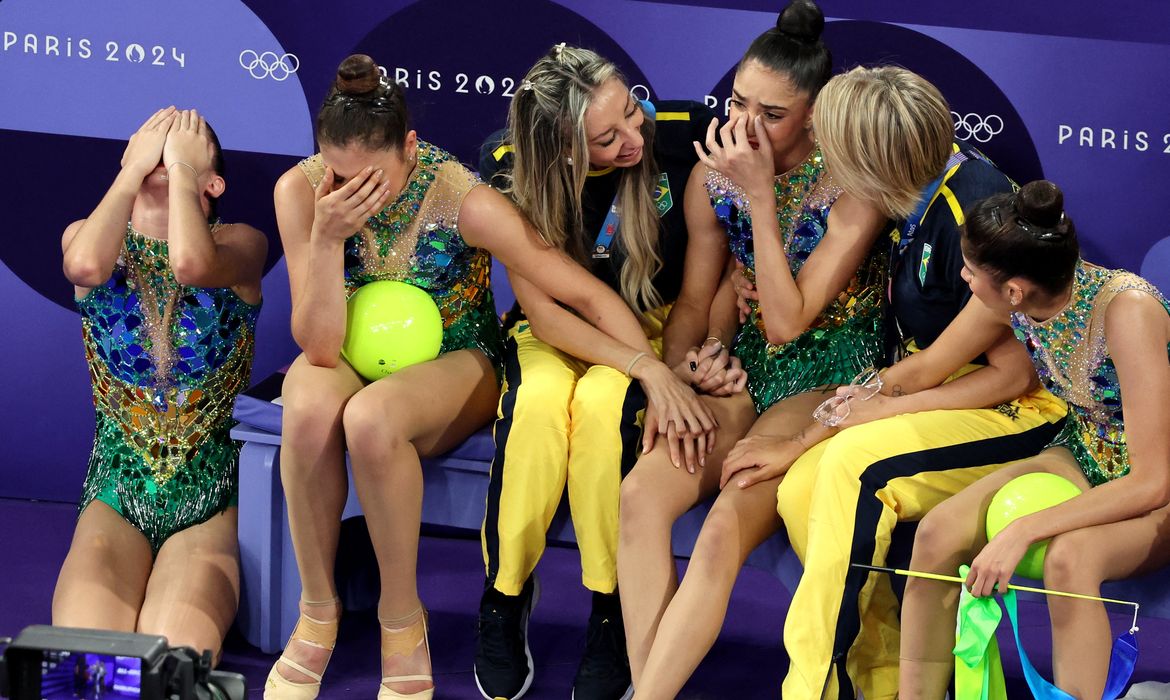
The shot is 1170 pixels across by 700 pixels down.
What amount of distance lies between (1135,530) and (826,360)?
0.81 m

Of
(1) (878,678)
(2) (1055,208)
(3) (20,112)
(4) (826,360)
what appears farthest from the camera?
(3) (20,112)

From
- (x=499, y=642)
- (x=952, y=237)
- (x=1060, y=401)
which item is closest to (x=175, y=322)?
(x=499, y=642)

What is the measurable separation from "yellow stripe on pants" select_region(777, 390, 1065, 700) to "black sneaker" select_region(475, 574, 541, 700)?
0.66 metres

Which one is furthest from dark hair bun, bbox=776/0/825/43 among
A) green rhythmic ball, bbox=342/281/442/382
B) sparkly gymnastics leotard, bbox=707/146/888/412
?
green rhythmic ball, bbox=342/281/442/382

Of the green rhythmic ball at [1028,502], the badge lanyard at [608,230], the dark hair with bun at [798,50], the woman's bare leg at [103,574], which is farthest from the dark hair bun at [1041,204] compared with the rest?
the woman's bare leg at [103,574]

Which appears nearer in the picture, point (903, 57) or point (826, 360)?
point (826, 360)

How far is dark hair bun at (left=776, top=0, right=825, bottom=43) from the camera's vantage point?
3281 mm

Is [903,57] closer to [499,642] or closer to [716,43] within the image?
[716,43]

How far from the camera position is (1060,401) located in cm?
317

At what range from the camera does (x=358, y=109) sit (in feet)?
10.4

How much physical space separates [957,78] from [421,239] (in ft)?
5.03

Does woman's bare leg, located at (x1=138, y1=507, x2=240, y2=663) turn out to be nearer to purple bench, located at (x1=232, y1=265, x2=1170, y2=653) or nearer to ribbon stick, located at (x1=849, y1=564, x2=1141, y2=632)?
purple bench, located at (x1=232, y1=265, x2=1170, y2=653)

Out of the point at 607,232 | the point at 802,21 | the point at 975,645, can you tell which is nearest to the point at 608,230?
the point at 607,232

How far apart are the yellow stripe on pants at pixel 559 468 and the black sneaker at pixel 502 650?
64 millimetres
